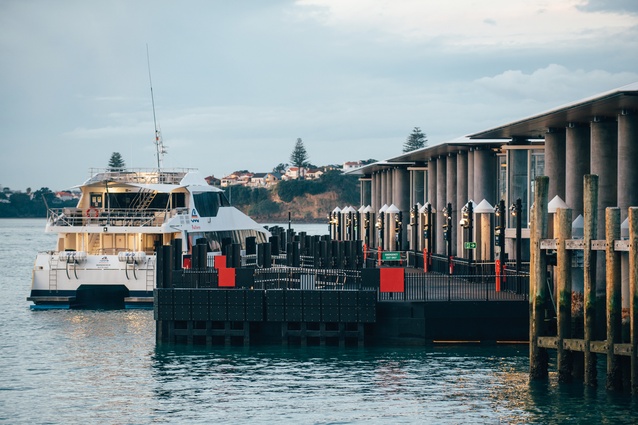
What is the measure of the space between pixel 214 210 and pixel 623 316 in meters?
37.6

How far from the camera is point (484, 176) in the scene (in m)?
57.0

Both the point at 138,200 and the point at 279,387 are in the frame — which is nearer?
the point at 279,387

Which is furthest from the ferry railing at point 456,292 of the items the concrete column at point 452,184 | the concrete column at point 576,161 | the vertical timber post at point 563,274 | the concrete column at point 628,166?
Result: the concrete column at point 452,184

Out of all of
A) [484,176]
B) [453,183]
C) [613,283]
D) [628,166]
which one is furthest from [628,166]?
[453,183]

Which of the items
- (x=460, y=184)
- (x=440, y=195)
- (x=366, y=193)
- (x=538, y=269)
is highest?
(x=366, y=193)

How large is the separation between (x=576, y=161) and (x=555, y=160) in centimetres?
401

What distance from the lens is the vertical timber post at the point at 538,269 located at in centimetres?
3078

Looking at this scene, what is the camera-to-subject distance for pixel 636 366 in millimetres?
27484

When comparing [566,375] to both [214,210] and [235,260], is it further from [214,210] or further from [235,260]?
[214,210]

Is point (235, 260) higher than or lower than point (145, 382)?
higher

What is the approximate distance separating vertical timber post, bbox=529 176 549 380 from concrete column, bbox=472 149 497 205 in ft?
83.3

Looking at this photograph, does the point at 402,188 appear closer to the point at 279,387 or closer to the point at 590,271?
the point at 279,387

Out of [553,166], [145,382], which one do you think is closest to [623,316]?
[145,382]

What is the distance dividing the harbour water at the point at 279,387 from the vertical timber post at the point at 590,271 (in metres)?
0.80
